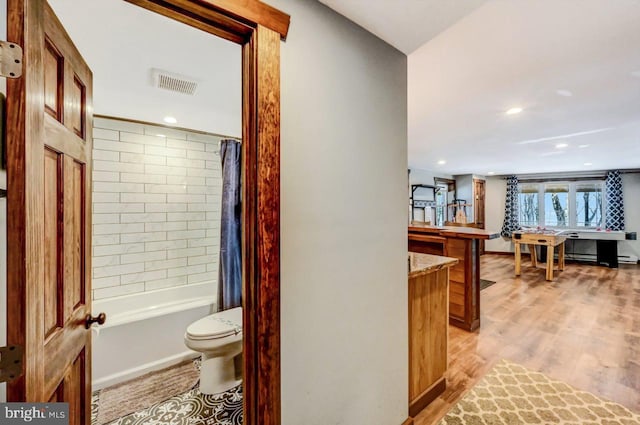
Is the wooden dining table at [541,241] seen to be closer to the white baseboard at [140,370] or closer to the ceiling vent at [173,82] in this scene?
the white baseboard at [140,370]

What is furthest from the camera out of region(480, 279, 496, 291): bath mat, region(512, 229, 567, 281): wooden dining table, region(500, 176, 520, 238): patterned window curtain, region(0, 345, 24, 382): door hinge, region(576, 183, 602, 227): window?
region(500, 176, 520, 238): patterned window curtain

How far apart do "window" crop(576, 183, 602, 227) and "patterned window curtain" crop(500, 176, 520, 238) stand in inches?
52.8

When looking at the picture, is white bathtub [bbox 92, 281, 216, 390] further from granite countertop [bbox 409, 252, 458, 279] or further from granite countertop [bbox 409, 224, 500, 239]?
granite countertop [bbox 409, 224, 500, 239]

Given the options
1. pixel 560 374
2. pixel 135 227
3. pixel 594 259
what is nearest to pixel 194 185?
pixel 135 227

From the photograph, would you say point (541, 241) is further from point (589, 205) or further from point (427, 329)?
point (427, 329)

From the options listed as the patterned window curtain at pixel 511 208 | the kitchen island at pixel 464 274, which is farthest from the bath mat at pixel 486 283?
the patterned window curtain at pixel 511 208

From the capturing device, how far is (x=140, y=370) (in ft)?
7.06

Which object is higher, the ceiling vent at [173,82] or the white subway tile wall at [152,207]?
the ceiling vent at [173,82]

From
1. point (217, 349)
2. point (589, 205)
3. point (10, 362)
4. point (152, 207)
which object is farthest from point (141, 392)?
point (589, 205)

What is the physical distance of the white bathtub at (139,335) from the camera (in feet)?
6.66

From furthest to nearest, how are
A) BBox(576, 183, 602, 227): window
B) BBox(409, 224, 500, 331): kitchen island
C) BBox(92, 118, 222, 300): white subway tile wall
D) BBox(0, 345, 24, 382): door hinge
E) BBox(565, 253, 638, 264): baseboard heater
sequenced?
BBox(576, 183, 602, 227): window
BBox(565, 253, 638, 264): baseboard heater
BBox(409, 224, 500, 331): kitchen island
BBox(92, 118, 222, 300): white subway tile wall
BBox(0, 345, 24, 382): door hinge

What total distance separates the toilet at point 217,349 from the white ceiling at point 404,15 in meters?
2.02

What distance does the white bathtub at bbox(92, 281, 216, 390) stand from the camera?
2029 mm

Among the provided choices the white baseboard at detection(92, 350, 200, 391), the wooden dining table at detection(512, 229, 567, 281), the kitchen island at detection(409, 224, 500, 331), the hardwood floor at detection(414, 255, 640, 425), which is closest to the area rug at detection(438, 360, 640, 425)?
the hardwood floor at detection(414, 255, 640, 425)
